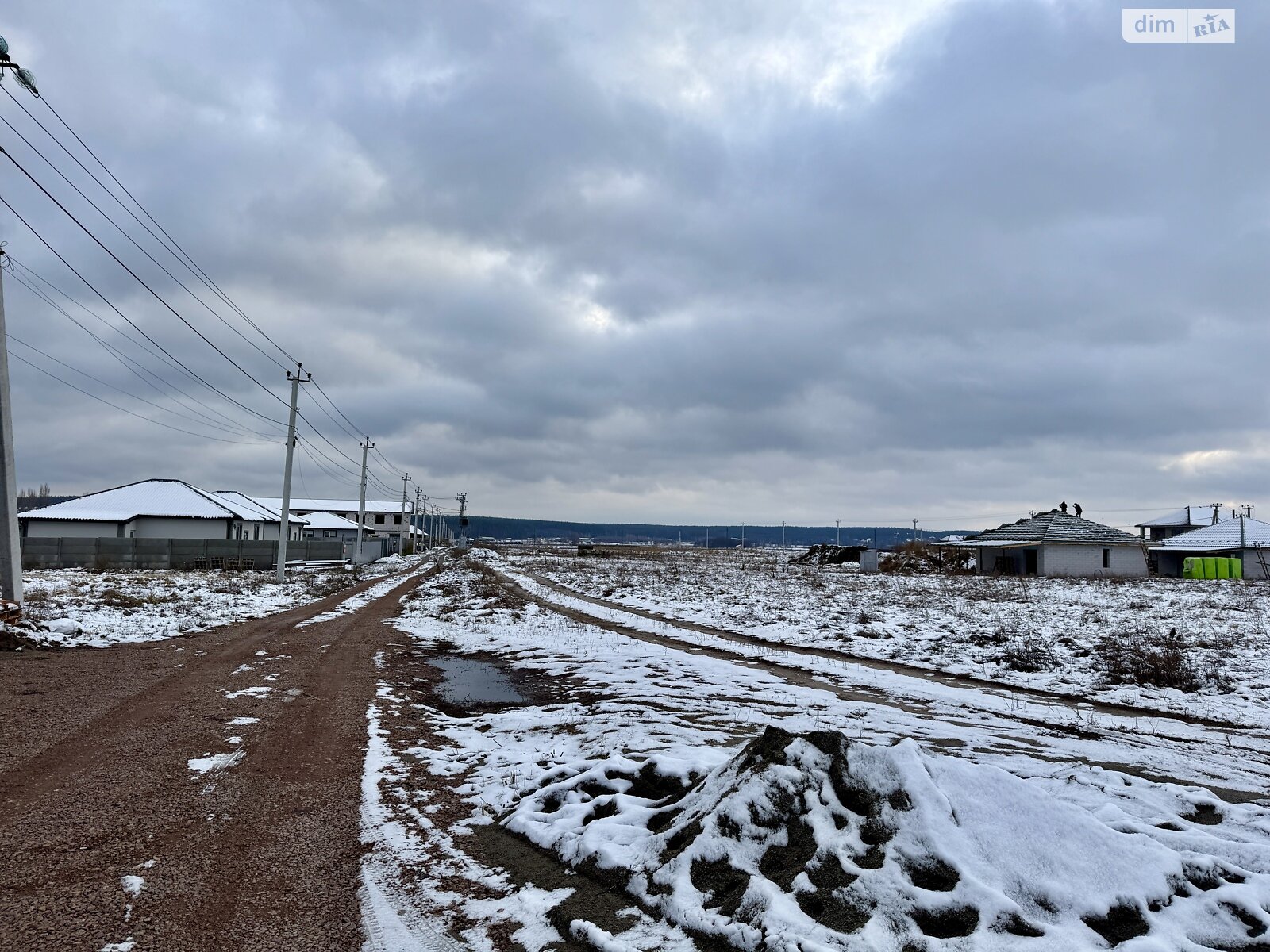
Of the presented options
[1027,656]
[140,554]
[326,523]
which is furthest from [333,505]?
[1027,656]

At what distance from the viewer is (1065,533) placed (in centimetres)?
5188

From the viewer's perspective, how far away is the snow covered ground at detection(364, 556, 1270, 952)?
3.81 m

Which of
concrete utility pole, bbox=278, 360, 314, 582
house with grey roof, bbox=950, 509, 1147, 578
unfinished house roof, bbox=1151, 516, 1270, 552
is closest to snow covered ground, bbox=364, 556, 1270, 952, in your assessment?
concrete utility pole, bbox=278, 360, 314, 582

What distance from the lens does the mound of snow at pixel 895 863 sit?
12.2ft

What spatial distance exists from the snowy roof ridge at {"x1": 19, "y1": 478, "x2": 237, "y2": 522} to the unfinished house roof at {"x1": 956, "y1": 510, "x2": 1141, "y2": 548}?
206 feet

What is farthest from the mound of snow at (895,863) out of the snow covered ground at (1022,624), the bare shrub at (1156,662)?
the bare shrub at (1156,662)

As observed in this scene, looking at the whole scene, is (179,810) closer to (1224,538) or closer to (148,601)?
(148,601)

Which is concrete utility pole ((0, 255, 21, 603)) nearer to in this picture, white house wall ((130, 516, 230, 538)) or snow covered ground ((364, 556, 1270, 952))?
snow covered ground ((364, 556, 1270, 952))

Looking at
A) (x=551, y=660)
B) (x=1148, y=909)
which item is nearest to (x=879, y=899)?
(x=1148, y=909)

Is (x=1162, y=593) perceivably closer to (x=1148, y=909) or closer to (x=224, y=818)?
(x=1148, y=909)

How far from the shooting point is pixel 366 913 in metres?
4.18

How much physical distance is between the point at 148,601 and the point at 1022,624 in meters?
26.5

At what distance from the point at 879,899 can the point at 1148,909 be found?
1397 millimetres

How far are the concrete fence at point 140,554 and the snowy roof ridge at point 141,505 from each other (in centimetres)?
717
